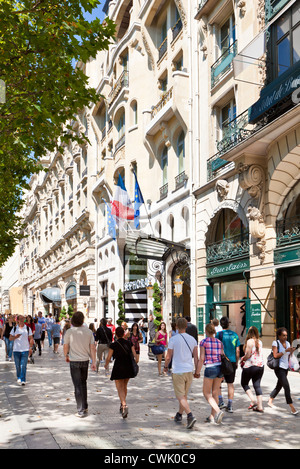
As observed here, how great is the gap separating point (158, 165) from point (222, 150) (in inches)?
339

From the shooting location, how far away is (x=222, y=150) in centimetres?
1950

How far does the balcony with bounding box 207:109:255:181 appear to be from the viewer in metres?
17.3

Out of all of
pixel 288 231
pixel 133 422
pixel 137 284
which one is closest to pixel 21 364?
pixel 133 422

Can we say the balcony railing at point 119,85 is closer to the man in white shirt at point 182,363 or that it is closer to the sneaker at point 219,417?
the man in white shirt at point 182,363

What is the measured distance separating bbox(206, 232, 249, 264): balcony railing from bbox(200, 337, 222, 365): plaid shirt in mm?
9475

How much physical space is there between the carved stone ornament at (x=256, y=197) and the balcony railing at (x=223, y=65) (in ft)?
16.3

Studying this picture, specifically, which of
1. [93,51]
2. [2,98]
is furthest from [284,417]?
[93,51]

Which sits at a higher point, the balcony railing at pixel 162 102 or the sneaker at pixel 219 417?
the balcony railing at pixel 162 102

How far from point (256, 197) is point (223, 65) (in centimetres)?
627

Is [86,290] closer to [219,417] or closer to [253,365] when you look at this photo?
[253,365]

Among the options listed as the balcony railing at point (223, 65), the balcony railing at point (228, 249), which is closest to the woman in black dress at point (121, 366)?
the balcony railing at point (228, 249)

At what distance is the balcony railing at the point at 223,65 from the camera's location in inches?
762

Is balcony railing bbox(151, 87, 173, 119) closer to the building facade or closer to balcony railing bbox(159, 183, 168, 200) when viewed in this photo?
the building facade

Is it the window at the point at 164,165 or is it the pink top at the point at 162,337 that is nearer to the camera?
the pink top at the point at 162,337
